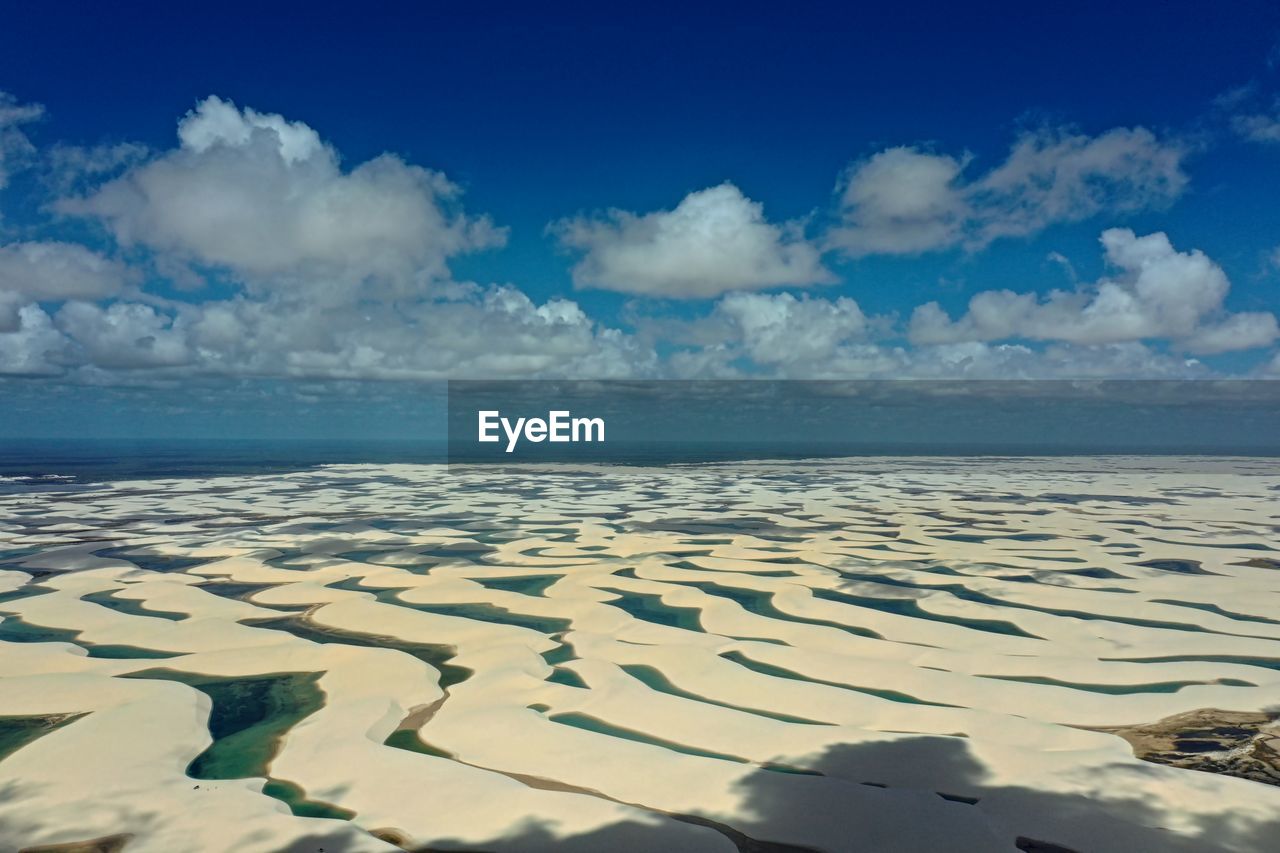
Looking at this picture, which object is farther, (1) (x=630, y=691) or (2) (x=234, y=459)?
(2) (x=234, y=459)

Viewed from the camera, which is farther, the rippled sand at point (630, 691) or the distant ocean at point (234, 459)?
the distant ocean at point (234, 459)

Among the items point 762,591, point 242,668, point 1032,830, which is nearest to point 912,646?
point 762,591

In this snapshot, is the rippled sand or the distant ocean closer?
the rippled sand

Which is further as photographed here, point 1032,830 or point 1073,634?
point 1073,634

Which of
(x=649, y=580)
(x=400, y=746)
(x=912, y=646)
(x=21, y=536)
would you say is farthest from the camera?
(x=21, y=536)

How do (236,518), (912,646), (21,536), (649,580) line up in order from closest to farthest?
Answer: 1. (912,646)
2. (649,580)
3. (21,536)
4. (236,518)

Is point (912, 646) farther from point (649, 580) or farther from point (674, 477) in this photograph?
point (674, 477)
